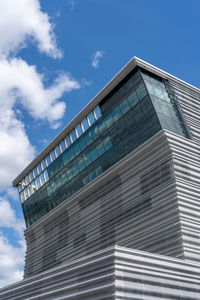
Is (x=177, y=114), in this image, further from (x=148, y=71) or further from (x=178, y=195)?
(x=178, y=195)

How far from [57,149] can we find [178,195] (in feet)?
78.0

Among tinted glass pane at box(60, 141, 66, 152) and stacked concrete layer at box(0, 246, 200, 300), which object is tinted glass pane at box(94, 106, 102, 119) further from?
stacked concrete layer at box(0, 246, 200, 300)

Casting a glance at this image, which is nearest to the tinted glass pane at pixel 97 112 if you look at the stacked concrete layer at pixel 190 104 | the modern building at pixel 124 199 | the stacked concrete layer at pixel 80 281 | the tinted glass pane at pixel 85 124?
the modern building at pixel 124 199

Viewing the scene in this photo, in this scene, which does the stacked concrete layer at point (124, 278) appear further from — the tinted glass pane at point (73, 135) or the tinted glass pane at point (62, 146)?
the tinted glass pane at point (62, 146)

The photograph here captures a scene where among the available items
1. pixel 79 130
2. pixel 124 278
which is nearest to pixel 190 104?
pixel 79 130

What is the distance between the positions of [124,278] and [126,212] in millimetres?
12699

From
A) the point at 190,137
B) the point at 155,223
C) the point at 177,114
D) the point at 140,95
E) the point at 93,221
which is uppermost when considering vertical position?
the point at 140,95

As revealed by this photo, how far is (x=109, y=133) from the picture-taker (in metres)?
36.3

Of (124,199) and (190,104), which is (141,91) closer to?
(190,104)

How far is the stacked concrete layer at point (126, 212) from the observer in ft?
87.9

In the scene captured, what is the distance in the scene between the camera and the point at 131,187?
31.6 metres

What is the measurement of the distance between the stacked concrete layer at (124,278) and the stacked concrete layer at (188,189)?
9.23ft

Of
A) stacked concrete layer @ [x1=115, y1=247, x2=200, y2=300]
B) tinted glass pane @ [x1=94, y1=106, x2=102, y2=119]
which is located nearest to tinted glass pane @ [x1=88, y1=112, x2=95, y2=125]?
tinted glass pane @ [x1=94, y1=106, x2=102, y2=119]

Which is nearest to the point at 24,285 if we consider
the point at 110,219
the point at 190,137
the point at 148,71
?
the point at 110,219
